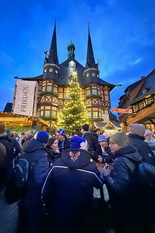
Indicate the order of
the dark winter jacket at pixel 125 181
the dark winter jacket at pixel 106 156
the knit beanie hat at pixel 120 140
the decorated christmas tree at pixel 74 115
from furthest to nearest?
1. the decorated christmas tree at pixel 74 115
2. the dark winter jacket at pixel 106 156
3. the knit beanie hat at pixel 120 140
4. the dark winter jacket at pixel 125 181

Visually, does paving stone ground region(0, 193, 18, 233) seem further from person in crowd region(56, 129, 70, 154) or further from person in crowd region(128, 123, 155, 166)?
person in crowd region(128, 123, 155, 166)

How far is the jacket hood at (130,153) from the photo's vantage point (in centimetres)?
169

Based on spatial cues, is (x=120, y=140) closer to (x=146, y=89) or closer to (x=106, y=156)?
(x=106, y=156)

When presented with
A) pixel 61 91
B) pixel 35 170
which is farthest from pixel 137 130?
pixel 61 91

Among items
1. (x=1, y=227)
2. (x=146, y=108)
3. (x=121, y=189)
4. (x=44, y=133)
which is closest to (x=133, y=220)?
(x=121, y=189)

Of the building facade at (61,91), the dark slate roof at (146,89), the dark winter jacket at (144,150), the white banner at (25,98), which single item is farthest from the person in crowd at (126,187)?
the building facade at (61,91)

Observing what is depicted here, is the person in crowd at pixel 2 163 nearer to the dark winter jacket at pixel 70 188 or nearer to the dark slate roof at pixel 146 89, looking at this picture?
the dark winter jacket at pixel 70 188

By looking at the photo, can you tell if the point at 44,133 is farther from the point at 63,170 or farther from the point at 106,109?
the point at 106,109

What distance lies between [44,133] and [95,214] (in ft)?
6.20

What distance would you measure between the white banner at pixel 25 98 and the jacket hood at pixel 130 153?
18572mm

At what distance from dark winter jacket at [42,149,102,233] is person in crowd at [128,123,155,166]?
104 centimetres

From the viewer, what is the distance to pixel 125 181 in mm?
1595

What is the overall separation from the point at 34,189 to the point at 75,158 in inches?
33.7

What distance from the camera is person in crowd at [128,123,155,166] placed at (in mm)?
2203
